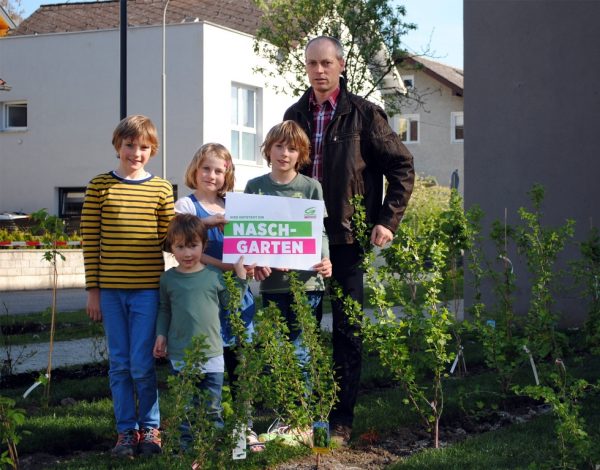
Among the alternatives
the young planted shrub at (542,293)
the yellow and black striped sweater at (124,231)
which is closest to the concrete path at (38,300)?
the yellow and black striped sweater at (124,231)

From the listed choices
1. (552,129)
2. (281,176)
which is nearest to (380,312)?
(281,176)

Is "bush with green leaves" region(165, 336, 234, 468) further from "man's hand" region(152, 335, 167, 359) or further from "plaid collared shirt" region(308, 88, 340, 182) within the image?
"plaid collared shirt" region(308, 88, 340, 182)

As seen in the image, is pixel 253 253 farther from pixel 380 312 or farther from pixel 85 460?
pixel 85 460

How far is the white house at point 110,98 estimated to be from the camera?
29406 millimetres

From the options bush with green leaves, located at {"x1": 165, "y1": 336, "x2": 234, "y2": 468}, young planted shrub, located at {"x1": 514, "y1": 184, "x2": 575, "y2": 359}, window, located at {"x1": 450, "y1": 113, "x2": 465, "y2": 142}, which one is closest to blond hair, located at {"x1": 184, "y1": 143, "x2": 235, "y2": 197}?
bush with green leaves, located at {"x1": 165, "y1": 336, "x2": 234, "y2": 468}

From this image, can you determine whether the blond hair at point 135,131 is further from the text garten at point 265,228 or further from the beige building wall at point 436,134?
the beige building wall at point 436,134

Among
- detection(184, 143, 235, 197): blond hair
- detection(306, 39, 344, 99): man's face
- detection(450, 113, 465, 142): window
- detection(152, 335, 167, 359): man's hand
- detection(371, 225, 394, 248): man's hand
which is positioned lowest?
detection(152, 335, 167, 359): man's hand

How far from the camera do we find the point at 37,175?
31859 millimetres

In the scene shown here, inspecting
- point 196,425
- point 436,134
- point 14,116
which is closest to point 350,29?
point 14,116

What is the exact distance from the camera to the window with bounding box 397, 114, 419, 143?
53.2 m

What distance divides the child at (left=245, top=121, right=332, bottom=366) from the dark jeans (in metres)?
0.15

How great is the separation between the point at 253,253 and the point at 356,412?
70.2 inches

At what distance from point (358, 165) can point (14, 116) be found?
95.9ft

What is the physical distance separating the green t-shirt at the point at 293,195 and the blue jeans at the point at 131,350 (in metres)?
0.67
